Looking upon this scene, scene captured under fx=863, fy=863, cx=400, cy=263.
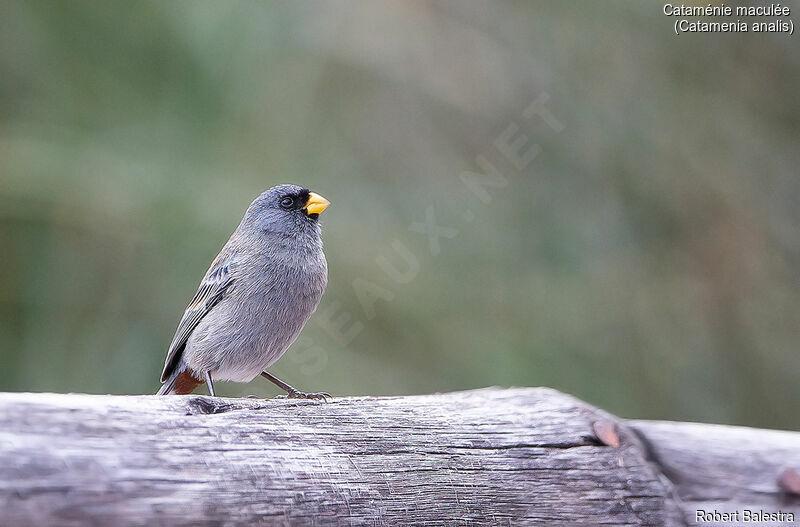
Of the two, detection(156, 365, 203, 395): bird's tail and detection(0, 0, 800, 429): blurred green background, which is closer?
detection(156, 365, 203, 395): bird's tail

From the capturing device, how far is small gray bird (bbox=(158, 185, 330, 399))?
4082mm

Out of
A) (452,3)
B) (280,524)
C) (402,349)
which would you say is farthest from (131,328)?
(280,524)

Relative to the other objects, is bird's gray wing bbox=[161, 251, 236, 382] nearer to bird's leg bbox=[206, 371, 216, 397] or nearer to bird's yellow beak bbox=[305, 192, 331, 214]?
bird's leg bbox=[206, 371, 216, 397]

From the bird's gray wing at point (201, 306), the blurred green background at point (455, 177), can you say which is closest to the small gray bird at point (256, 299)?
the bird's gray wing at point (201, 306)

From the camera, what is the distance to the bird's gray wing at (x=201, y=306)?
432 cm

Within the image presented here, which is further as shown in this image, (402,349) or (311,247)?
(402,349)

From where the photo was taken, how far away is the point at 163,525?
209 centimetres

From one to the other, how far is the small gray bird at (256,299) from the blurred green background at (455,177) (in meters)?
1.73

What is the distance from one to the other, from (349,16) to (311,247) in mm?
3015

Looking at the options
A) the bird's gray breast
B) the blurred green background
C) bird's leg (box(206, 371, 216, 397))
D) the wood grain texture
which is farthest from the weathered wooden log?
the blurred green background

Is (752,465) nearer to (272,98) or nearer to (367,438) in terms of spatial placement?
(367,438)

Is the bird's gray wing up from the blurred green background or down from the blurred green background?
down

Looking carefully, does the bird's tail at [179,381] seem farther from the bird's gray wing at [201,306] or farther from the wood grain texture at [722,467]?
the wood grain texture at [722,467]

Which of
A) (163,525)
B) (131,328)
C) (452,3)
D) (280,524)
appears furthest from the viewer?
(452,3)
